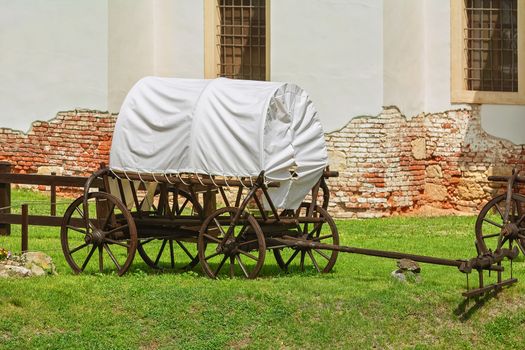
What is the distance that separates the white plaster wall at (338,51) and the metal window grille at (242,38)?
120 cm

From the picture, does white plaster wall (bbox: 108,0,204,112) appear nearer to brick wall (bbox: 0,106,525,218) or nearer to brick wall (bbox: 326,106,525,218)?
brick wall (bbox: 0,106,525,218)

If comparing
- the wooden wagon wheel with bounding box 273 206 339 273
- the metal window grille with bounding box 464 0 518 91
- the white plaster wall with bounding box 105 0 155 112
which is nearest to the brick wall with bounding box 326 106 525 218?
the metal window grille with bounding box 464 0 518 91

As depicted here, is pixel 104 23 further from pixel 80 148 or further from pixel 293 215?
pixel 293 215

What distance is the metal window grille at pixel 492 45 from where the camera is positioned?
23.4 metres

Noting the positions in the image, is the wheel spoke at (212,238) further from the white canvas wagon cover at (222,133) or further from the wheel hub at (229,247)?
the white canvas wagon cover at (222,133)

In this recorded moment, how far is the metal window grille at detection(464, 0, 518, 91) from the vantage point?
76.6 ft

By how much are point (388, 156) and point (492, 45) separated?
3.22m

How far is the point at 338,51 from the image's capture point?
22.2 metres

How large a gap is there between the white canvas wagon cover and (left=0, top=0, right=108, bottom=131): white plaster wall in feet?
29.6

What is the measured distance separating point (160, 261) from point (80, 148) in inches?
320

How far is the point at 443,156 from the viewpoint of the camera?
23047mm

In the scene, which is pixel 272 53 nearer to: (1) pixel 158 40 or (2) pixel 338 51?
(2) pixel 338 51

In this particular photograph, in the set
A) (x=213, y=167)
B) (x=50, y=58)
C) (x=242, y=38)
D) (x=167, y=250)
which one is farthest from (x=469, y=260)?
(x=50, y=58)

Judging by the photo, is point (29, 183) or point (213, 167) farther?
point (29, 183)
